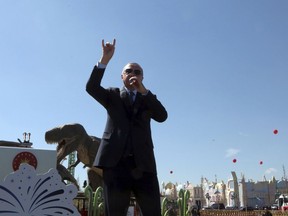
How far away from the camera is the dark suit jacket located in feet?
7.05

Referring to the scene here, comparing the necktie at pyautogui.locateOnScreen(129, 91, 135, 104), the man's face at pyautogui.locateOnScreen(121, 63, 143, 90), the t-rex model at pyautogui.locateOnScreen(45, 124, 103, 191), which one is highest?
the t-rex model at pyautogui.locateOnScreen(45, 124, 103, 191)

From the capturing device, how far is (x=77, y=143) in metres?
12.9

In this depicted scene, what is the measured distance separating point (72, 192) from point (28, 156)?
4483 millimetres

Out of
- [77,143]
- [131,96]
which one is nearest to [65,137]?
[77,143]

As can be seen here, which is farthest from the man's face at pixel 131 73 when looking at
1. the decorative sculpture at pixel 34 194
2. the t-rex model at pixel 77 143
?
the t-rex model at pixel 77 143

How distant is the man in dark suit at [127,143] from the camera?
214cm

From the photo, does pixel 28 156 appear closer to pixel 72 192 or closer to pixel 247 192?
pixel 72 192

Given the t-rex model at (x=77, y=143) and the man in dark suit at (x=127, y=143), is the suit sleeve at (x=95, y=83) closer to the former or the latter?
the man in dark suit at (x=127, y=143)

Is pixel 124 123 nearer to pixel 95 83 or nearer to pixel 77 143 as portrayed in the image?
pixel 95 83

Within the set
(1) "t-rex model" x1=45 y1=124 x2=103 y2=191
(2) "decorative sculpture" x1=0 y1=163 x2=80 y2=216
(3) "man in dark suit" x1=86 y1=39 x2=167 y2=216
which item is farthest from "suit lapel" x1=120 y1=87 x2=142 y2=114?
(1) "t-rex model" x1=45 y1=124 x2=103 y2=191

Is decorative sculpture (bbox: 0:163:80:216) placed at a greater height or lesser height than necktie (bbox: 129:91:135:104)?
lesser

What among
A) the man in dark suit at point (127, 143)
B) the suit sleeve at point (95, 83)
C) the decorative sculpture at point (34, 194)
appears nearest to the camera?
the decorative sculpture at point (34, 194)

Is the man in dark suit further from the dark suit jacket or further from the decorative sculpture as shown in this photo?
the decorative sculpture

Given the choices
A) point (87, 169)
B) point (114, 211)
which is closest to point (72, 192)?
point (114, 211)
